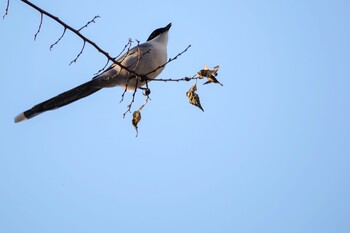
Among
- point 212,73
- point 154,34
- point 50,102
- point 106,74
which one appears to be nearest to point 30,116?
point 50,102

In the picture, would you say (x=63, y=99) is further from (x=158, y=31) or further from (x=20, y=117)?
(x=158, y=31)

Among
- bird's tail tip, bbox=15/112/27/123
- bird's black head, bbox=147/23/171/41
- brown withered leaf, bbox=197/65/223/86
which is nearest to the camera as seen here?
brown withered leaf, bbox=197/65/223/86

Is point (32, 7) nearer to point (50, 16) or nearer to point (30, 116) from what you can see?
point (50, 16)

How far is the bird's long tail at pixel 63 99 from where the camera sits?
4445 millimetres

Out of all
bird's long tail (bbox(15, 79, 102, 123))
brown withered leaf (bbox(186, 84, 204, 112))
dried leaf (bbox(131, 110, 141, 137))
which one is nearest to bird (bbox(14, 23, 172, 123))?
bird's long tail (bbox(15, 79, 102, 123))

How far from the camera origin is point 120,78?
5.03 meters

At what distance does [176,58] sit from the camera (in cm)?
370

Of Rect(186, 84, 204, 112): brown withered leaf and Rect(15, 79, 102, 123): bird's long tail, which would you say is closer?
Rect(186, 84, 204, 112): brown withered leaf

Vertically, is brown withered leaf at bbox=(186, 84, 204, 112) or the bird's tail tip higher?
the bird's tail tip

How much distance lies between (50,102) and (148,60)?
134 cm

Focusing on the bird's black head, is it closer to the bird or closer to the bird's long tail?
the bird

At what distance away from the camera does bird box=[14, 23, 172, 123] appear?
14.6 feet

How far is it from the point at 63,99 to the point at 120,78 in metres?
0.73

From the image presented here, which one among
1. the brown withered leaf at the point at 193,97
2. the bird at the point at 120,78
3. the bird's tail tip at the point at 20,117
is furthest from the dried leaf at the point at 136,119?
the bird's tail tip at the point at 20,117
